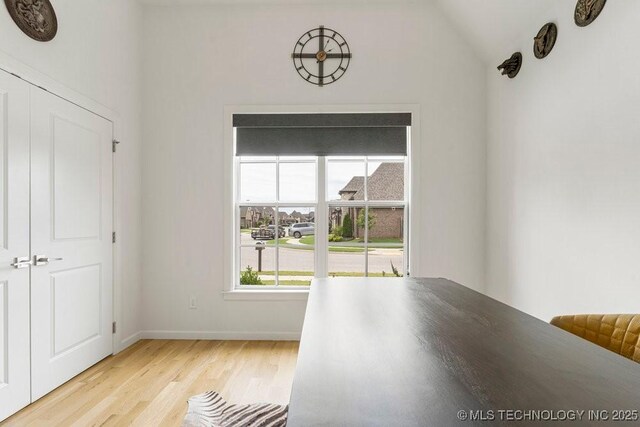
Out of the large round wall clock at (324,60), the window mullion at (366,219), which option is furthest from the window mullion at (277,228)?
the large round wall clock at (324,60)

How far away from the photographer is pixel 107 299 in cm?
303

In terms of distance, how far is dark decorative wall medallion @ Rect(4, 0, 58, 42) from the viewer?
218cm

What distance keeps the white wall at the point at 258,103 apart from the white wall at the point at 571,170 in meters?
0.34

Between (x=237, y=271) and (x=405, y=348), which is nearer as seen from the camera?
(x=405, y=348)

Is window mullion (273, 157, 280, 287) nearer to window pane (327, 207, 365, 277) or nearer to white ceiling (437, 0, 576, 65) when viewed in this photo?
window pane (327, 207, 365, 277)

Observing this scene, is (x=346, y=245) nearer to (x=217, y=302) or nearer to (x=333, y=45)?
(x=217, y=302)

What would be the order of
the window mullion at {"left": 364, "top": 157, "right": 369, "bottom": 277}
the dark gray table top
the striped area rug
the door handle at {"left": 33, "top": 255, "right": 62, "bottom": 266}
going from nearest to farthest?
1. the dark gray table top
2. the striped area rug
3. the door handle at {"left": 33, "top": 255, "right": 62, "bottom": 266}
4. the window mullion at {"left": 364, "top": 157, "right": 369, "bottom": 277}

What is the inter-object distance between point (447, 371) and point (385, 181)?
2999mm

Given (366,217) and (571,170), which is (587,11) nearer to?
(571,170)

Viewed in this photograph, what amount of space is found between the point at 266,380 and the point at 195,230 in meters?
1.61

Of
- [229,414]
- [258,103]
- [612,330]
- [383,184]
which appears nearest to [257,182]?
[258,103]

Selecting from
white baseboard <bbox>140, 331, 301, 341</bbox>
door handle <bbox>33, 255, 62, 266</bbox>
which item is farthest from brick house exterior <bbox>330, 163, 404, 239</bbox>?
door handle <bbox>33, 255, 62, 266</bbox>

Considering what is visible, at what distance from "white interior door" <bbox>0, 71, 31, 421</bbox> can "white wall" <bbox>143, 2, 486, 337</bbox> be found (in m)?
1.32

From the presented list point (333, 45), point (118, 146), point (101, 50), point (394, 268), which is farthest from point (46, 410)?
point (333, 45)
